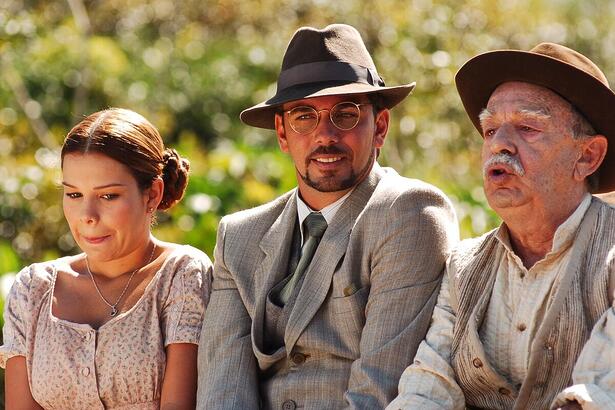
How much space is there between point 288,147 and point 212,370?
2.92 feet

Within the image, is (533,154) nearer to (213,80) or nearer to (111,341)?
(111,341)

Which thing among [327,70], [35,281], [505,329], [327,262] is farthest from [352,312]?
[35,281]

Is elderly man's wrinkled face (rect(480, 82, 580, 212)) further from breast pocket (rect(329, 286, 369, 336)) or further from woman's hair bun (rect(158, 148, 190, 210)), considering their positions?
woman's hair bun (rect(158, 148, 190, 210))

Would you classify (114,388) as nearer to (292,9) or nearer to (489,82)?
(489,82)

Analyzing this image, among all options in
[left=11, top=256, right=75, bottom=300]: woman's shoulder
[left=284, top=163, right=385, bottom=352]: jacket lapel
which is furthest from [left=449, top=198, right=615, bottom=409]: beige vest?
[left=11, top=256, right=75, bottom=300]: woman's shoulder

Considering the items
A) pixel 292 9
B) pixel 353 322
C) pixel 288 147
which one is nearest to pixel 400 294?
pixel 353 322

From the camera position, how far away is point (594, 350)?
139 inches

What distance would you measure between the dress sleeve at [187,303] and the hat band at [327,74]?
2.63 ft

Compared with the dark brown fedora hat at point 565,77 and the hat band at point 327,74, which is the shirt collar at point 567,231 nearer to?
the dark brown fedora hat at point 565,77

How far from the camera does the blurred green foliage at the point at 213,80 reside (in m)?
8.32

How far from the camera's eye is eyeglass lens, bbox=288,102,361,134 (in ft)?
14.2

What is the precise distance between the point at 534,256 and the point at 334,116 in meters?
0.94

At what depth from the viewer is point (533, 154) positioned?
3736 mm

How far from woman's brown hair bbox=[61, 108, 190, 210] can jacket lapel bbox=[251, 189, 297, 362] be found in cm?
52
